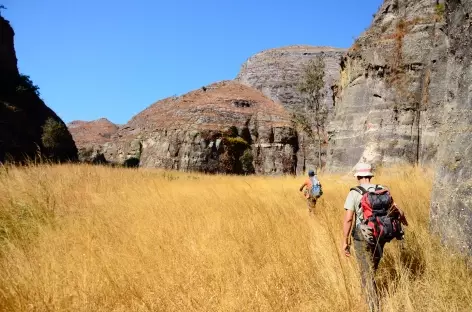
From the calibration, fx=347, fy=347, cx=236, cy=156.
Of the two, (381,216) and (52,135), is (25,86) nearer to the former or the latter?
(52,135)

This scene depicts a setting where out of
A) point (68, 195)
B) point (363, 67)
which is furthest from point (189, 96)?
point (68, 195)

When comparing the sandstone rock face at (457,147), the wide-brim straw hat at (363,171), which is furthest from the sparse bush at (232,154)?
the wide-brim straw hat at (363,171)

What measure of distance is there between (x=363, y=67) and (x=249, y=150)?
3237 centimetres

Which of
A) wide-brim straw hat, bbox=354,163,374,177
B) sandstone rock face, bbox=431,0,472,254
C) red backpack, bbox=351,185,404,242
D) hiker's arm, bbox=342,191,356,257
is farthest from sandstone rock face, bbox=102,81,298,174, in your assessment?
red backpack, bbox=351,185,404,242

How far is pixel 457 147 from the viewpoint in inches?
141

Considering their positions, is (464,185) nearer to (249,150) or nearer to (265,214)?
(265,214)

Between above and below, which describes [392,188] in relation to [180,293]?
above

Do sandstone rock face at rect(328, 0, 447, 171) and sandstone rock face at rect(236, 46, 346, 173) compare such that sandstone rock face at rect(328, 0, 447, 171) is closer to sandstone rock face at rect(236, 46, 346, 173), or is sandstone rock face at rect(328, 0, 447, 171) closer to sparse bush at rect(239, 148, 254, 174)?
sparse bush at rect(239, 148, 254, 174)

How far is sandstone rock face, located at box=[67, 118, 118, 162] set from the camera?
54438mm

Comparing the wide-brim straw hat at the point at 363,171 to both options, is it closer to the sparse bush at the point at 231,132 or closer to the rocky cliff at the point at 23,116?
the rocky cliff at the point at 23,116

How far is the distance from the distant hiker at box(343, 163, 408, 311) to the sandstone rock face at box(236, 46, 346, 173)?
63524mm

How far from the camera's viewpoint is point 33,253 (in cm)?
323

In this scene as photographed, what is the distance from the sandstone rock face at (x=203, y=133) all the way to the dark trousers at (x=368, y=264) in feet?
132

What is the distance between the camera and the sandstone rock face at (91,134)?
5444 cm
